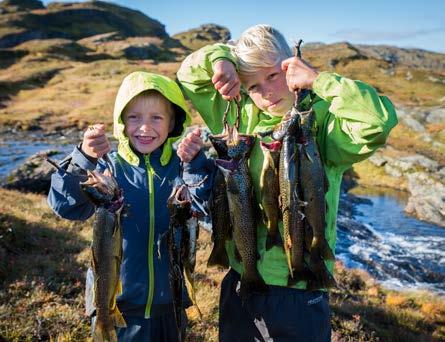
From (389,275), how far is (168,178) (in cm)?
1368

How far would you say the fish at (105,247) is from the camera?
2.91 m

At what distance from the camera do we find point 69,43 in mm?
102875

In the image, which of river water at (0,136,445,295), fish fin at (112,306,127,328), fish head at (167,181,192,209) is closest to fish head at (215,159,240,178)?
fish head at (167,181,192,209)

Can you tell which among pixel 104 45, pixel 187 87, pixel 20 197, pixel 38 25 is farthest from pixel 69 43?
pixel 187 87

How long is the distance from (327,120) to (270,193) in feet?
2.49

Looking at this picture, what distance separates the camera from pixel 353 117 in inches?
119

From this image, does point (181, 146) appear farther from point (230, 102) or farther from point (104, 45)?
point (104, 45)

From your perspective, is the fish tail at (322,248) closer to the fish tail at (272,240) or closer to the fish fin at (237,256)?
the fish tail at (272,240)

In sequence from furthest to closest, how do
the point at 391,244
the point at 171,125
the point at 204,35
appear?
the point at 204,35 → the point at 391,244 → the point at 171,125

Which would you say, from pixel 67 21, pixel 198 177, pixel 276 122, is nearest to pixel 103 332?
pixel 198 177

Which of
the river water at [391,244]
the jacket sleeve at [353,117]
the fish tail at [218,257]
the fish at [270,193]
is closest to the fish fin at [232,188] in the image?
the fish at [270,193]

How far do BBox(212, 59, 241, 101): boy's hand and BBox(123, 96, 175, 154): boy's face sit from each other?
2.20ft

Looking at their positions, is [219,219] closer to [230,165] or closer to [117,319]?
[230,165]

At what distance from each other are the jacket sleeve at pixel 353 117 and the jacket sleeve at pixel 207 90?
→ 816 millimetres
